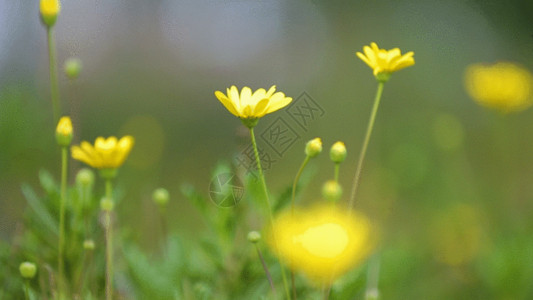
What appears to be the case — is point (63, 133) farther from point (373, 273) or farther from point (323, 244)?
point (373, 273)

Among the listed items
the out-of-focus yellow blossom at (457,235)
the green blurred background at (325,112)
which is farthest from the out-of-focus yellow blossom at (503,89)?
the out-of-focus yellow blossom at (457,235)

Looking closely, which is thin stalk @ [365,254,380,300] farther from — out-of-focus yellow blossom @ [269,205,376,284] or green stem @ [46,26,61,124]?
green stem @ [46,26,61,124]

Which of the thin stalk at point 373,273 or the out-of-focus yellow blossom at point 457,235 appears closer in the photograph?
the thin stalk at point 373,273

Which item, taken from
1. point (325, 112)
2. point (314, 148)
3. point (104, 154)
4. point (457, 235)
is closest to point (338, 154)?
point (314, 148)

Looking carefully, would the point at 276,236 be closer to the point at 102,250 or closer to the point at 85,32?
the point at 102,250

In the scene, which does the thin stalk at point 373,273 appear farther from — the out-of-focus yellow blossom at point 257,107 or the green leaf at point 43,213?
the green leaf at point 43,213

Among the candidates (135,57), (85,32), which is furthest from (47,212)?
(135,57)

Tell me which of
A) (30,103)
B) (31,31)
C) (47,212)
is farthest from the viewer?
(31,31)

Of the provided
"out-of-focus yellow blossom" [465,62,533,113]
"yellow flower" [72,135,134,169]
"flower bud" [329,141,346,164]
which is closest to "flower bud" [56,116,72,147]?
"yellow flower" [72,135,134,169]
